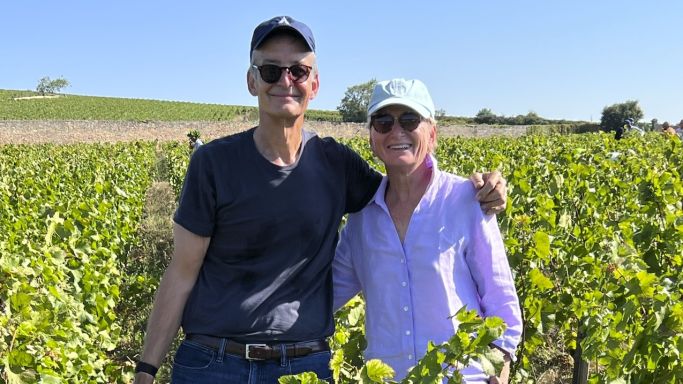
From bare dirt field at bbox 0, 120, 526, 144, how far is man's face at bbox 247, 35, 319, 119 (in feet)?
117

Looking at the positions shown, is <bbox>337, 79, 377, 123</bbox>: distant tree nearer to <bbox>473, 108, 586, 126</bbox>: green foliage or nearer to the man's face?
<bbox>473, 108, 586, 126</bbox>: green foliage

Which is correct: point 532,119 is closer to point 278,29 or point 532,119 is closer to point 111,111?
point 111,111

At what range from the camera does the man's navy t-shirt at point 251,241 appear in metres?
2.08

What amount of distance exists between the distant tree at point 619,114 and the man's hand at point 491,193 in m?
50.8

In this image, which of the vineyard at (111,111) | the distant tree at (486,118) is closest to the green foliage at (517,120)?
the distant tree at (486,118)

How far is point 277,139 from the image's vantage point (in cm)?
217

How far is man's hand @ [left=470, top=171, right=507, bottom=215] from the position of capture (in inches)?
78.5

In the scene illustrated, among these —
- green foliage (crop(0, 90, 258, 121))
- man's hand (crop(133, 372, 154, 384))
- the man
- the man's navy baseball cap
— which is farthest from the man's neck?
green foliage (crop(0, 90, 258, 121))

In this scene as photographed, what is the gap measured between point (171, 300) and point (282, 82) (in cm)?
76

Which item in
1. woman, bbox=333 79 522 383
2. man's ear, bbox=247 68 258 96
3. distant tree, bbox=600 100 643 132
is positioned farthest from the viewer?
distant tree, bbox=600 100 643 132

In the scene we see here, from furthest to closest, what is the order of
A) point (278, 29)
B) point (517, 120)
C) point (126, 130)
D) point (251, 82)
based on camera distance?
1. point (517, 120)
2. point (126, 130)
3. point (251, 82)
4. point (278, 29)

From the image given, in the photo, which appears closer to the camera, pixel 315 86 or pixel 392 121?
pixel 392 121

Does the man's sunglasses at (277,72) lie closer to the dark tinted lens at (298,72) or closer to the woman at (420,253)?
the dark tinted lens at (298,72)

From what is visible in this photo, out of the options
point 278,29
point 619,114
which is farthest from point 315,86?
point 619,114
